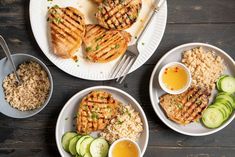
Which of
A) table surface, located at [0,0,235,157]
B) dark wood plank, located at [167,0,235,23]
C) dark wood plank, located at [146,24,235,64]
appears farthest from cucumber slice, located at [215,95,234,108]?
dark wood plank, located at [167,0,235,23]

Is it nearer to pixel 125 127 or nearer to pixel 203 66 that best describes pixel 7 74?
pixel 125 127

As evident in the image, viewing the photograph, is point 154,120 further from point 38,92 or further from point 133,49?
point 38,92

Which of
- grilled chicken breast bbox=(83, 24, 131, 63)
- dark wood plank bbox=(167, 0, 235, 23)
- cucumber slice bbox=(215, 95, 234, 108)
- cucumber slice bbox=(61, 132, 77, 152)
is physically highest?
dark wood plank bbox=(167, 0, 235, 23)

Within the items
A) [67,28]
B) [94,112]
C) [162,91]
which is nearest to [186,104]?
[162,91]

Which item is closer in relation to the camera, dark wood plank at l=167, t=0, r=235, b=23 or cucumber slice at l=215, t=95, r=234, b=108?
cucumber slice at l=215, t=95, r=234, b=108

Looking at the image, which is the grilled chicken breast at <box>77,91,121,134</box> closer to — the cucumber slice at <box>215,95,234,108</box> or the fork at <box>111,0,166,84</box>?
the fork at <box>111,0,166,84</box>

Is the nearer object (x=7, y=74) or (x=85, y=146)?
(x=85, y=146)

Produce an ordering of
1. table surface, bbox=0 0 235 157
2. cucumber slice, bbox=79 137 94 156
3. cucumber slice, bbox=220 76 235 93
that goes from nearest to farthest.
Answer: cucumber slice, bbox=79 137 94 156 → cucumber slice, bbox=220 76 235 93 → table surface, bbox=0 0 235 157
